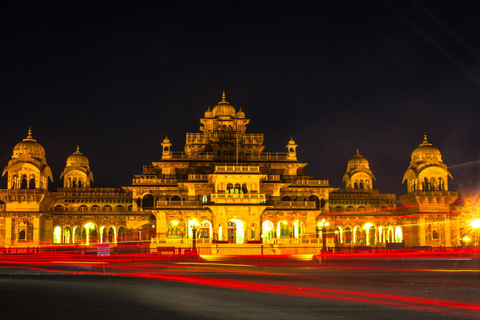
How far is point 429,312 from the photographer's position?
17.7 m

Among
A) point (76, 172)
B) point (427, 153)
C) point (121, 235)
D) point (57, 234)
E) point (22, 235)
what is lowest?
point (121, 235)

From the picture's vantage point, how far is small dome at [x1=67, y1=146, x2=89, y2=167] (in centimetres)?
9356

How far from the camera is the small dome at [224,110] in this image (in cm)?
8612

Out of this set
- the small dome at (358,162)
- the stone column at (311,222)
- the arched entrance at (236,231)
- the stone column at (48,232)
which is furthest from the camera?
the small dome at (358,162)

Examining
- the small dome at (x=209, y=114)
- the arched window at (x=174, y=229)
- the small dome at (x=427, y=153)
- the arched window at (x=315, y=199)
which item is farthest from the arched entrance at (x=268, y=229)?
the small dome at (x=427, y=153)

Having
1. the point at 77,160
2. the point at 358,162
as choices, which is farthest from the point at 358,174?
the point at 77,160

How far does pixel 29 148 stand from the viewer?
73.8 meters

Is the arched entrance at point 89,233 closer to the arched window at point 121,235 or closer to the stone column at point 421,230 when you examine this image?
the arched window at point 121,235

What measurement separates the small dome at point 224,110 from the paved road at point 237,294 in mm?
55766

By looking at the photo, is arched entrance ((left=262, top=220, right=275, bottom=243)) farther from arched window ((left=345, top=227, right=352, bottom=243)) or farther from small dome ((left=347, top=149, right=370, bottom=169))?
small dome ((left=347, top=149, right=370, bottom=169))

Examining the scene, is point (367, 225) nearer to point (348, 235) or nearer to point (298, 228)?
point (348, 235)

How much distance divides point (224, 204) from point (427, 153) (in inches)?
1349

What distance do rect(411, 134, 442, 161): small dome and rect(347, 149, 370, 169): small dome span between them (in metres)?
19.4

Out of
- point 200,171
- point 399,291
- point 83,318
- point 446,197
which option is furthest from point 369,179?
point 83,318
